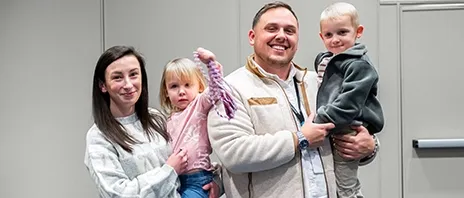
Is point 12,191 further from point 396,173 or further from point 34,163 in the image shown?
point 396,173

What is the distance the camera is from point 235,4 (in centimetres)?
282

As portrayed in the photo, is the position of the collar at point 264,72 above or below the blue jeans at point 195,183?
above

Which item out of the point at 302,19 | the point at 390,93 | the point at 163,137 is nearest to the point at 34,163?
the point at 163,137

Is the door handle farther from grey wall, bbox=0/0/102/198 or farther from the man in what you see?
grey wall, bbox=0/0/102/198

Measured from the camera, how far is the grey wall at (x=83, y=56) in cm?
282

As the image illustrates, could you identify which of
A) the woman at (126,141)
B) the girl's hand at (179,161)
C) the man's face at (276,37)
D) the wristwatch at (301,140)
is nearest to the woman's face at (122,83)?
the woman at (126,141)

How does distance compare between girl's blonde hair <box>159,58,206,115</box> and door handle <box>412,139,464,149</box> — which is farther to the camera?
door handle <box>412,139,464,149</box>

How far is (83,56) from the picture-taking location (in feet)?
9.32

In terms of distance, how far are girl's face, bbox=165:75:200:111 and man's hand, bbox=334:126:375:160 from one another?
607 millimetres

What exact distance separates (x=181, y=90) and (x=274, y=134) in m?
0.50

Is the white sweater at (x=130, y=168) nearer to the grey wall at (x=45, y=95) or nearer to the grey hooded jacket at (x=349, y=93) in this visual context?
the grey hooded jacket at (x=349, y=93)

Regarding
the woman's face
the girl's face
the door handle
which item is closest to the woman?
the woman's face

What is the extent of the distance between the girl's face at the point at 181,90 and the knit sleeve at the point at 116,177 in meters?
0.31

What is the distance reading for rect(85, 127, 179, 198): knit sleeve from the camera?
1.64 meters
